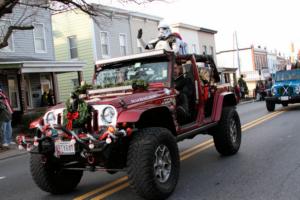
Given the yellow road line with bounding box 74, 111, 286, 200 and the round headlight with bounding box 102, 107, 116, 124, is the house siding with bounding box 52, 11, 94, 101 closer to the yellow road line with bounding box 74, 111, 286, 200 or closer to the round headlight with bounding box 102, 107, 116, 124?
the yellow road line with bounding box 74, 111, 286, 200

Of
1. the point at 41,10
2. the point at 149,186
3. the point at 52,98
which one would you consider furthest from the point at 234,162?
the point at 41,10

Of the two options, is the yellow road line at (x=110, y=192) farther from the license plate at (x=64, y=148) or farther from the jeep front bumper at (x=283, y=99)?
the jeep front bumper at (x=283, y=99)

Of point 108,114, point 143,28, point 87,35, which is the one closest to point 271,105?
point 87,35

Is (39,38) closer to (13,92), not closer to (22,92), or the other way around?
(13,92)

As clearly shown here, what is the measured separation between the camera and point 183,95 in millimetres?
7828

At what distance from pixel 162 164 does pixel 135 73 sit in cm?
213

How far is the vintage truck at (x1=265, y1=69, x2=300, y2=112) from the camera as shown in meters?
19.8

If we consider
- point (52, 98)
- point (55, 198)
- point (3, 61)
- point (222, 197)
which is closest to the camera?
point (222, 197)

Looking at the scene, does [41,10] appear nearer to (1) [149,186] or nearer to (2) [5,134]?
(2) [5,134]

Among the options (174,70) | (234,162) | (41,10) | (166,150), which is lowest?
(234,162)

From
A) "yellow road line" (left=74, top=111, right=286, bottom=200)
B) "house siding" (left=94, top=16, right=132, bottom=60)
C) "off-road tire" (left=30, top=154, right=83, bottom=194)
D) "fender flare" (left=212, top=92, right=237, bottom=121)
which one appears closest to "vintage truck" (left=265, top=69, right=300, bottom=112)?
"yellow road line" (left=74, top=111, right=286, bottom=200)

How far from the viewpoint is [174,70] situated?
7.60 metres

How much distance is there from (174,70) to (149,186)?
2539mm

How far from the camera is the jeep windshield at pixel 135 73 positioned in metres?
7.44
